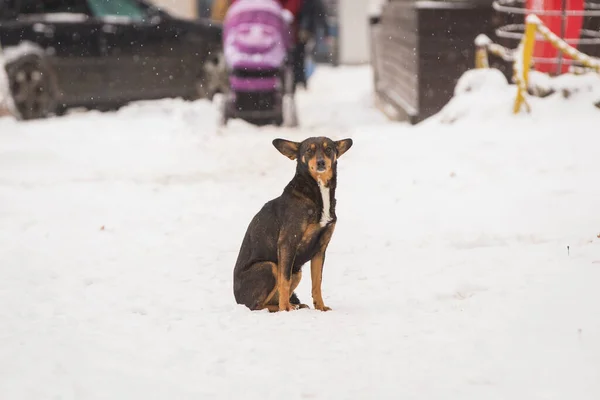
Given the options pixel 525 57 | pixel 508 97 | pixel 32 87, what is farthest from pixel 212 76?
pixel 525 57

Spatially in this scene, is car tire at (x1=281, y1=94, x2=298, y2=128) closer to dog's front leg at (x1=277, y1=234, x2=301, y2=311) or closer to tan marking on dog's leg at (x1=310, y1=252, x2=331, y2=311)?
tan marking on dog's leg at (x1=310, y1=252, x2=331, y2=311)

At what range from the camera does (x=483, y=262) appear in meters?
6.59

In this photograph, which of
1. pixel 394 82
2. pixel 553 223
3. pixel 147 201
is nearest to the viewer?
pixel 553 223

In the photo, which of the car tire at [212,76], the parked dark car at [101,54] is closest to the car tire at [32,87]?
the parked dark car at [101,54]

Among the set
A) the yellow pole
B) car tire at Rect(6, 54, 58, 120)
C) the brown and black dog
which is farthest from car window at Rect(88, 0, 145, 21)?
the brown and black dog

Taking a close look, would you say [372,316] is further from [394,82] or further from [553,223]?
[394,82]

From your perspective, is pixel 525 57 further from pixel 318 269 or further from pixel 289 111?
pixel 318 269

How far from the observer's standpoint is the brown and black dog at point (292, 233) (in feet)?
17.1

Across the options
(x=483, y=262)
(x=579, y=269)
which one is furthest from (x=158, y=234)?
(x=579, y=269)

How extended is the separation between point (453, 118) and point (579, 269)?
19.1 ft

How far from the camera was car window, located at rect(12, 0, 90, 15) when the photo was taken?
1491 cm

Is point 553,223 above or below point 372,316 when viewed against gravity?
below

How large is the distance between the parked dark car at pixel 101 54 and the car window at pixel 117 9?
0.06 feet

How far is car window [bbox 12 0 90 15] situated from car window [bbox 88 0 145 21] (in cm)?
18
